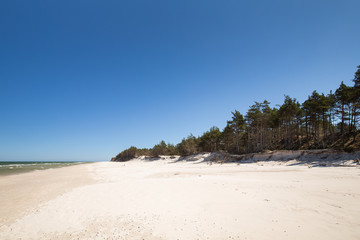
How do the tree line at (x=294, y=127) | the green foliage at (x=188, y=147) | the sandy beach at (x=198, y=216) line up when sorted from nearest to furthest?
the sandy beach at (x=198, y=216), the tree line at (x=294, y=127), the green foliage at (x=188, y=147)

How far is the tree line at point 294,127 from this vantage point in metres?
26.1

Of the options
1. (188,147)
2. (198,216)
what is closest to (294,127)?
(188,147)

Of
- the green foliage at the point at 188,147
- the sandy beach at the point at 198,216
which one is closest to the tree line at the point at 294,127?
the green foliage at the point at 188,147

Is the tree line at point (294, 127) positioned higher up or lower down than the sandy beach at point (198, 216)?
higher up

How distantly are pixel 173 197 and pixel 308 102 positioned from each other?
1423 inches

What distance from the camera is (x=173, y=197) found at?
8008 millimetres

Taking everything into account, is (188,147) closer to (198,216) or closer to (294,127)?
(294,127)

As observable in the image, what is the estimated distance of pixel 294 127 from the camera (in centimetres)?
3838

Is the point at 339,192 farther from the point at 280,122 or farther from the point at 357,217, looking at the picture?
the point at 280,122

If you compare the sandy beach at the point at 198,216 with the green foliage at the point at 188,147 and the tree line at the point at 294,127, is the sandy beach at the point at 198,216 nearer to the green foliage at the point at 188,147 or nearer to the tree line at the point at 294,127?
the tree line at the point at 294,127

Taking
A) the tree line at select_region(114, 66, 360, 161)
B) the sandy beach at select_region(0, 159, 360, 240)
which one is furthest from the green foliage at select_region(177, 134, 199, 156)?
the sandy beach at select_region(0, 159, 360, 240)

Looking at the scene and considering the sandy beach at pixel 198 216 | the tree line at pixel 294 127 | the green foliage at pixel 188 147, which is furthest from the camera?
the green foliage at pixel 188 147

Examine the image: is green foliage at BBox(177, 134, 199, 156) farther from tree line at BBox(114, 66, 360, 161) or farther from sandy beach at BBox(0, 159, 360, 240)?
sandy beach at BBox(0, 159, 360, 240)

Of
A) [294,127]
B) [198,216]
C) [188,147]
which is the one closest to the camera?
[198,216]
